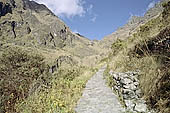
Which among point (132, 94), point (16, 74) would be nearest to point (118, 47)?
point (16, 74)

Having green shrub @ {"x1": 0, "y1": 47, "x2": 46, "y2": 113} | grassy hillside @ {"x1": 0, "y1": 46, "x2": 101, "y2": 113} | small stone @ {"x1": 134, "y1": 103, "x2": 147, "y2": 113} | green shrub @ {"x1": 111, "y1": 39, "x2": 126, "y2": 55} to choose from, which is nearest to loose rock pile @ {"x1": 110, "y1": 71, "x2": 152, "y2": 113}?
small stone @ {"x1": 134, "y1": 103, "x2": 147, "y2": 113}

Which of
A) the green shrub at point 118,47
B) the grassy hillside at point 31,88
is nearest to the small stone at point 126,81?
the grassy hillside at point 31,88

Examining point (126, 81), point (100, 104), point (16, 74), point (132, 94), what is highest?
point (16, 74)

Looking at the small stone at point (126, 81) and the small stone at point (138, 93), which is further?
the small stone at point (126, 81)

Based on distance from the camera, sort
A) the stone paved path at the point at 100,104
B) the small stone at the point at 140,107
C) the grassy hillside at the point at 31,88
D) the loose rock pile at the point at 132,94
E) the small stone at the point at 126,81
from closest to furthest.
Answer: the small stone at the point at 140,107 → the loose rock pile at the point at 132,94 → the stone paved path at the point at 100,104 → the grassy hillside at the point at 31,88 → the small stone at the point at 126,81

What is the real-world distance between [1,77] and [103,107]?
13.4 feet

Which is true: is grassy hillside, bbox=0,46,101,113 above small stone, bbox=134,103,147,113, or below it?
above

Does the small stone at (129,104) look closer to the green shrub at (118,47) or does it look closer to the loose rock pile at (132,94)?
the loose rock pile at (132,94)

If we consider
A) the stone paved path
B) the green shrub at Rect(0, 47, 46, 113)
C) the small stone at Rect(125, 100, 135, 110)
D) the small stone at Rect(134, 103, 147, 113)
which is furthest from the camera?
the green shrub at Rect(0, 47, 46, 113)

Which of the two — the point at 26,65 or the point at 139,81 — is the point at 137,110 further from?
the point at 26,65

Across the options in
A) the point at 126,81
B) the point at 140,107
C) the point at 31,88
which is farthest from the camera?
the point at 31,88

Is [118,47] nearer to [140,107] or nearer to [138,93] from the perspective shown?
[138,93]

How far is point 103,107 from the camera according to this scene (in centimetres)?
530

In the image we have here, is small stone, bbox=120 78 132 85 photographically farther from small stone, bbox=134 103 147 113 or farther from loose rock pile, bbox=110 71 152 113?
small stone, bbox=134 103 147 113
